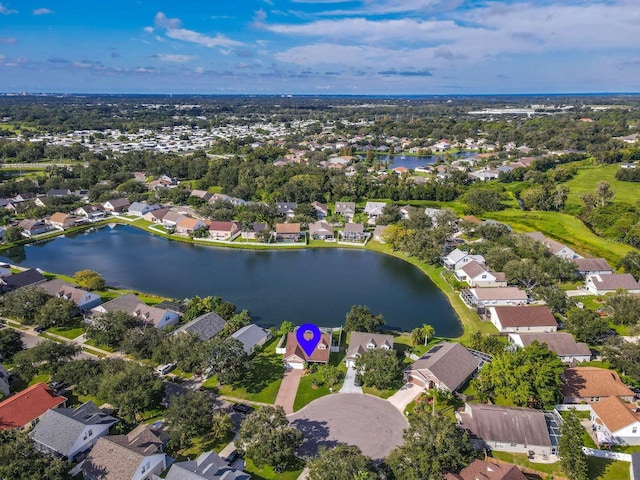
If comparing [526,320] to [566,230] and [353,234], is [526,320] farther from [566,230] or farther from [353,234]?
[566,230]

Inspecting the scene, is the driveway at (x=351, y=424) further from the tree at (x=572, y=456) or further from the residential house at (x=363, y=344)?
the tree at (x=572, y=456)

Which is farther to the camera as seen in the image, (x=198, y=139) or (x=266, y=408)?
(x=198, y=139)

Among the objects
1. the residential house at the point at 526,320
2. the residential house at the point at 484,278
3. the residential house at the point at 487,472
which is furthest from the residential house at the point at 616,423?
the residential house at the point at 484,278

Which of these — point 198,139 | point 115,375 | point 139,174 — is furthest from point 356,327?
point 198,139

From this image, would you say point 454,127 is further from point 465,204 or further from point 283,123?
point 465,204

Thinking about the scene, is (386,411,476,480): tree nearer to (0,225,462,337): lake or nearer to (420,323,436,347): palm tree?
(420,323,436,347): palm tree

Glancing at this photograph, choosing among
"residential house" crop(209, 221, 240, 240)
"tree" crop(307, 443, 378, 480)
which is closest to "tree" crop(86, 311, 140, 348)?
"tree" crop(307, 443, 378, 480)
